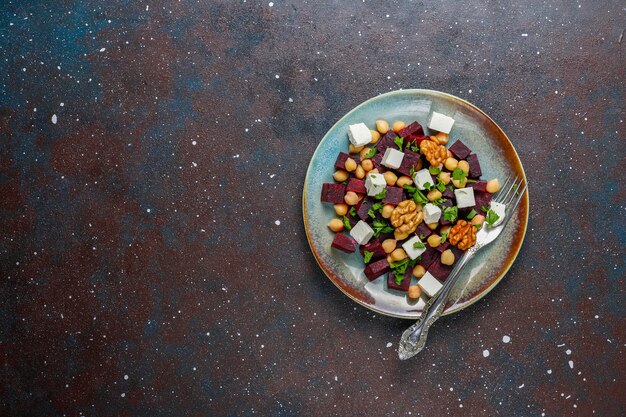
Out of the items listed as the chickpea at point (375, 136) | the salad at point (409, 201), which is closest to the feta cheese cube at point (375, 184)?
the salad at point (409, 201)

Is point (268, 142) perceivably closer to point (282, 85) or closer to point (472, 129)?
point (282, 85)

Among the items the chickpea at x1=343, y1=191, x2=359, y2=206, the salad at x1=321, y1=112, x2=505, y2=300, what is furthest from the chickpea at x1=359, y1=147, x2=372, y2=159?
the chickpea at x1=343, y1=191, x2=359, y2=206

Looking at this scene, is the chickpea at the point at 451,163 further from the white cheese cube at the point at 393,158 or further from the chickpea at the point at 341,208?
the chickpea at the point at 341,208

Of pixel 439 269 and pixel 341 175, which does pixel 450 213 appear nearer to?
pixel 439 269

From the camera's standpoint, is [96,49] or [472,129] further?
[96,49]

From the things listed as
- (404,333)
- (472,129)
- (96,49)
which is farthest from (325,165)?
(96,49)
